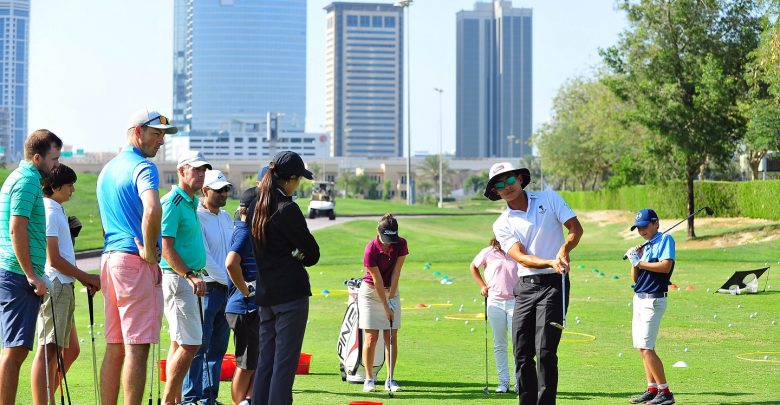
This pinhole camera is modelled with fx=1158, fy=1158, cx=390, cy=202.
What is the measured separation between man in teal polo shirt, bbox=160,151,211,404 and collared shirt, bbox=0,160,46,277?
3.10ft

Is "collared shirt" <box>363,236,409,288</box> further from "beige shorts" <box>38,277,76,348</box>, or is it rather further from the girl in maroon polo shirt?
Answer: "beige shorts" <box>38,277,76,348</box>

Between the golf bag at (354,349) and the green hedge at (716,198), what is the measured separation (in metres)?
37.9

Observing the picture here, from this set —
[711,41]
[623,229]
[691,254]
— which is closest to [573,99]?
[623,229]

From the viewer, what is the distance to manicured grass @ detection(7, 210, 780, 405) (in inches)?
450

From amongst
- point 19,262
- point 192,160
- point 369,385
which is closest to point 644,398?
point 369,385

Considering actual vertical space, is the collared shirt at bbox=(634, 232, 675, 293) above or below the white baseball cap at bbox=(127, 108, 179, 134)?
below

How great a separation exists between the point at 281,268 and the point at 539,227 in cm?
220

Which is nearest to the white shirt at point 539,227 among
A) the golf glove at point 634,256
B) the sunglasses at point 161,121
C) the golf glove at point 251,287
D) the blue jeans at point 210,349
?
the golf glove at point 634,256

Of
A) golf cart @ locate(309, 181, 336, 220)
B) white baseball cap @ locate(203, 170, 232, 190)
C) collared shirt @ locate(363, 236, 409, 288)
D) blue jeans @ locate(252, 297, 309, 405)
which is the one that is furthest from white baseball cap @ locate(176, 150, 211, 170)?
golf cart @ locate(309, 181, 336, 220)

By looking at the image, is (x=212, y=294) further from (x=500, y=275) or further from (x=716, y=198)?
(x=716, y=198)

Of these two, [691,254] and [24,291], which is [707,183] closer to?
[691,254]

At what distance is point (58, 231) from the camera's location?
31.0 ft

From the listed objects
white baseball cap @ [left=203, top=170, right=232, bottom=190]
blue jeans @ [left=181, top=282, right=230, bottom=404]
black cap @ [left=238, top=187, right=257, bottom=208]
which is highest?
white baseball cap @ [left=203, top=170, right=232, bottom=190]

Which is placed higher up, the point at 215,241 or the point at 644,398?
the point at 215,241
